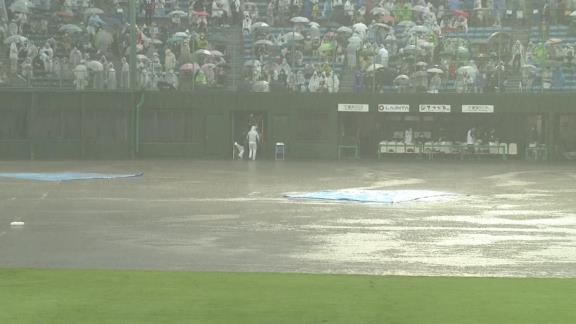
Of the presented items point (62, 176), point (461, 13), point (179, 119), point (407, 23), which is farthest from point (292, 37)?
point (62, 176)

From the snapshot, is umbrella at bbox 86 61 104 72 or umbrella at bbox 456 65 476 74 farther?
umbrella at bbox 456 65 476 74

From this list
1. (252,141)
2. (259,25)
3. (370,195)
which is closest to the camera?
(370,195)

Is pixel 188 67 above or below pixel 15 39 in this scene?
below

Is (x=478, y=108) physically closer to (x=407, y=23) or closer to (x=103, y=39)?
(x=407, y=23)

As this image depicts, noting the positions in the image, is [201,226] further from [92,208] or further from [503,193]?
[503,193]

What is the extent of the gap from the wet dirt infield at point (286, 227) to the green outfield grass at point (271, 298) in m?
0.78

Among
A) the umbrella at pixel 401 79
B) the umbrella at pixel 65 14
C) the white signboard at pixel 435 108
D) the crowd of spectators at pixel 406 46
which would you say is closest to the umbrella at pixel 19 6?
the umbrella at pixel 65 14

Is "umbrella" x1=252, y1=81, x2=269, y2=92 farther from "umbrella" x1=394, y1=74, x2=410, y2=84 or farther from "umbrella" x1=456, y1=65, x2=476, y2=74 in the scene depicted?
"umbrella" x1=456, y1=65, x2=476, y2=74

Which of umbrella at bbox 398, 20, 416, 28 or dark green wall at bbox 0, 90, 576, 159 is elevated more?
umbrella at bbox 398, 20, 416, 28

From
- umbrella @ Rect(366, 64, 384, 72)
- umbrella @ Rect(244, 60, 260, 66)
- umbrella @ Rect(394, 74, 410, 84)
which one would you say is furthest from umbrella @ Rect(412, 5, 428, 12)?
umbrella @ Rect(244, 60, 260, 66)

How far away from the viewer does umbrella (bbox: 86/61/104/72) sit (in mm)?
44562

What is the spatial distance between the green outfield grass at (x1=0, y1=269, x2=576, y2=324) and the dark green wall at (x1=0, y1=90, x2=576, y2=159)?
32.9 metres

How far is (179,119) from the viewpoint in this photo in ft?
149

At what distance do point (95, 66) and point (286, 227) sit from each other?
95.7ft
